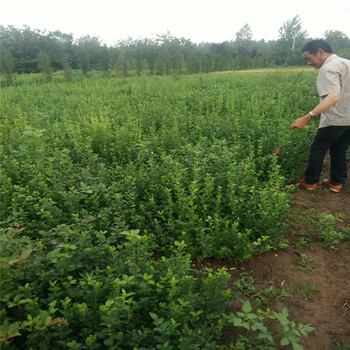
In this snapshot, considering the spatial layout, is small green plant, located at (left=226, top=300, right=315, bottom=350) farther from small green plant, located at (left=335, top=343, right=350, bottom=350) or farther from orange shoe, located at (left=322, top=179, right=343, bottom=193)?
orange shoe, located at (left=322, top=179, right=343, bottom=193)

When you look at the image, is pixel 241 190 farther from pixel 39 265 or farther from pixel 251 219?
pixel 39 265

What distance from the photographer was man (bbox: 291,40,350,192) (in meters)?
4.07

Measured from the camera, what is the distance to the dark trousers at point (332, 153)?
445 cm

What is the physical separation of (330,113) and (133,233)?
3.70 meters

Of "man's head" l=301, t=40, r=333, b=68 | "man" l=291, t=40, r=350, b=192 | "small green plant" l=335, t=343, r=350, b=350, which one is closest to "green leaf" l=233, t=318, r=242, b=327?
"small green plant" l=335, t=343, r=350, b=350

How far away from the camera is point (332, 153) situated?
4.73 meters

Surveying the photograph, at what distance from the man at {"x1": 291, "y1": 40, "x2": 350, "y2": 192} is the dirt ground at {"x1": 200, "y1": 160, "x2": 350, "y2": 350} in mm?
891

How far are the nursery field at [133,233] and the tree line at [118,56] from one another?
17555mm

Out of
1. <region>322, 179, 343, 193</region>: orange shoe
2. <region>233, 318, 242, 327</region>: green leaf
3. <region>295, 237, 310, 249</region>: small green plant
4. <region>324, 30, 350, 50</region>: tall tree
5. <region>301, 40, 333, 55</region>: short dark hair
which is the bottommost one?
<region>295, 237, 310, 249</region>: small green plant

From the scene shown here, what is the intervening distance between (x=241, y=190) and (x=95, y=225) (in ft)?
5.88

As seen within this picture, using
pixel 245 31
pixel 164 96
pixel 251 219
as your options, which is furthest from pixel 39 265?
pixel 245 31

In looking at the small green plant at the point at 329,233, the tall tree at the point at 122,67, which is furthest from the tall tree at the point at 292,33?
the small green plant at the point at 329,233

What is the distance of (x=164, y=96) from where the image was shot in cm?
1011

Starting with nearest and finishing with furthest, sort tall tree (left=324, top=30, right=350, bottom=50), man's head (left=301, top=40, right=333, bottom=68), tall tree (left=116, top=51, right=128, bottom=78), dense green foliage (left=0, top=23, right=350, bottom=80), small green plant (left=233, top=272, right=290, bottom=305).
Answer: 1. small green plant (left=233, top=272, right=290, bottom=305)
2. man's head (left=301, top=40, right=333, bottom=68)
3. tall tree (left=116, top=51, right=128, bottom=78)
4. dense green foliage (left=0, top=23, right=350, bottom=80)
5. tall tree (left=324, top=30, right=350, bottom=50)
